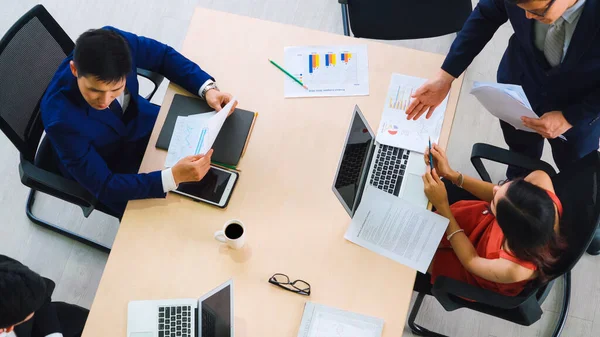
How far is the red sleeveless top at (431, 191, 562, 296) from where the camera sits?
1787 millimetres

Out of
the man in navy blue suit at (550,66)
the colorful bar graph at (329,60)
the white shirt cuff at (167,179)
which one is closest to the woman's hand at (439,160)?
the man in navy blue suit at (550,66)

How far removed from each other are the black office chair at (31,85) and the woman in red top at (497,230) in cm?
127

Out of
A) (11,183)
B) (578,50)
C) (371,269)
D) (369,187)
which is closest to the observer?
(578,50)

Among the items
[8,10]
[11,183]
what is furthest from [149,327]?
[8,10]

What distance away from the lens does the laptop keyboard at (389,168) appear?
187cm

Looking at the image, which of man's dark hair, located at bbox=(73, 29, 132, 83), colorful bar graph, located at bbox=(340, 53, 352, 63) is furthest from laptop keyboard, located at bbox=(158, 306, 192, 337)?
colorful bar graph, located at bbox=(340, 53, 352, 63)

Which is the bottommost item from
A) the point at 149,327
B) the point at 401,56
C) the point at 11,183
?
the point at 149,327

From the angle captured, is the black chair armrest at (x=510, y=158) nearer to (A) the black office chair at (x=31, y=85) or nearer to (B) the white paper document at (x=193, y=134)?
(B) the white paper document at (x=193, y=134)

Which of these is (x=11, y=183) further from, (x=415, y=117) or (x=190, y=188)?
(x=415, y=117)

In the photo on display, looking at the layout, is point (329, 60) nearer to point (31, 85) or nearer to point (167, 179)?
point (167, 179)

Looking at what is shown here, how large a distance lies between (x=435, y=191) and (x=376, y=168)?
0.22 metres

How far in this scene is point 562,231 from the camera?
5.38ft

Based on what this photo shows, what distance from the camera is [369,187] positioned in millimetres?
1859

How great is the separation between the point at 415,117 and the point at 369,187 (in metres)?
0.32
